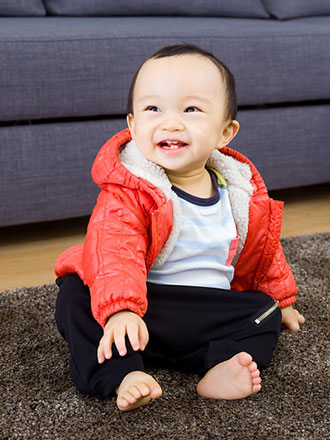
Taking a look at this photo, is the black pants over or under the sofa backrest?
under

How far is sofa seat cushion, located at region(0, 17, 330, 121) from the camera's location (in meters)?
1.30

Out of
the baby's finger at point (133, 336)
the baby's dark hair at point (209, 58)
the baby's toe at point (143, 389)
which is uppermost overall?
the baby's dark hair at point (209, 58)

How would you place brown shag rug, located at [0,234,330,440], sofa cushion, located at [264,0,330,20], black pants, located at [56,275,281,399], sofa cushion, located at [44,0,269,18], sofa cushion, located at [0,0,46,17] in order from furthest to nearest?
sofa cushion, located at [264,0,330,20] → sofa cushion, located at [44,0,269,18] → sofa cushion, located at [0,0,46,17] → black pants, located at [56,275,281,399] → brown shag rug, located at [0,234,330,440]

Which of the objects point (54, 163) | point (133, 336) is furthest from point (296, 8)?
point (133, 336)

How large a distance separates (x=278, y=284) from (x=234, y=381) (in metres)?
0.26

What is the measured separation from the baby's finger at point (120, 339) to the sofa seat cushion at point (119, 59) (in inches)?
29.5

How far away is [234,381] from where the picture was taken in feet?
2.48

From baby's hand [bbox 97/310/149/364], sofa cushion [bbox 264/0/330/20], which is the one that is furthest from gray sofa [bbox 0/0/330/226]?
baby's hand [bbox 97/310/149/364]

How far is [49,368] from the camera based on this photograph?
832 mm

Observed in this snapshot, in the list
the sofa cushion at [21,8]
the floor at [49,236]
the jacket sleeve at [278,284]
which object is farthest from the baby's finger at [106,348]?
the sofa cushion at [21,8]

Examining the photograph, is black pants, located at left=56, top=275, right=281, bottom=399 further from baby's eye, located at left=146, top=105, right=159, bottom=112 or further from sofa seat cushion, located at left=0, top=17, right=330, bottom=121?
sofa seat cushion, located at left=0, top=17, right=330, bottom=121

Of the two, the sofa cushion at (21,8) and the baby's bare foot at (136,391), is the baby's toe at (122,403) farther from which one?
the sofa cushion at (21,8)

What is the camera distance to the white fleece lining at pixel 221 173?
2.77 ft

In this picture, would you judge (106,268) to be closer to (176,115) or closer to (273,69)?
(176,115)
